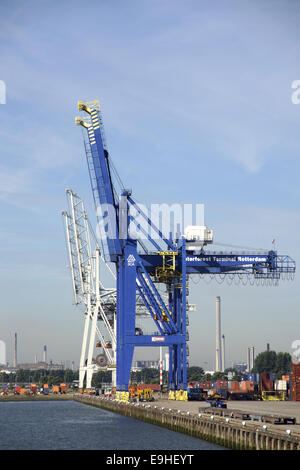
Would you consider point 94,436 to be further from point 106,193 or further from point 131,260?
point 106,193

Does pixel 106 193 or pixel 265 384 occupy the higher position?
pixel 106 193

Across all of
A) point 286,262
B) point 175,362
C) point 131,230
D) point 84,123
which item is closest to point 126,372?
point 175,362

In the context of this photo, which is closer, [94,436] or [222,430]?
[222,430]

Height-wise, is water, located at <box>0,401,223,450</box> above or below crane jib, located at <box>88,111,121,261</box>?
below

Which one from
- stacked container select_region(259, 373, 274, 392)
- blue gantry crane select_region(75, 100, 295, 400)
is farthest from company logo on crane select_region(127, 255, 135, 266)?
stacked container select_region(259, 373, 274, 392)

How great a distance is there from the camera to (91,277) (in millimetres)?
133000

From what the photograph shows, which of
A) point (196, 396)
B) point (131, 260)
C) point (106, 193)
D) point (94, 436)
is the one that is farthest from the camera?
point (196, 396)

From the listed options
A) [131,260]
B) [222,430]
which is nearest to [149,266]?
[131,260]

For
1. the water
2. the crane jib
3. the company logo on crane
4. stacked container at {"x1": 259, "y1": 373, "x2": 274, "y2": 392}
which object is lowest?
the water

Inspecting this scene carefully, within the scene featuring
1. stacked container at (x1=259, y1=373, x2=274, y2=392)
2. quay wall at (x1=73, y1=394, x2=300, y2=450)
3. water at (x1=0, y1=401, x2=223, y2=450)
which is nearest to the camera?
quay wall at (x1=73, y1=394, x2=300, y2=450)

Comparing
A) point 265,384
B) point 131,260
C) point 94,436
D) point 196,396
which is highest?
point 131,260

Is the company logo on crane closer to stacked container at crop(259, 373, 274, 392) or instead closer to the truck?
the truck

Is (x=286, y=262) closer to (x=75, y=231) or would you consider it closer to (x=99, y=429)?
(x=99, y=429)
